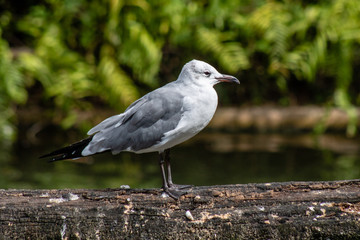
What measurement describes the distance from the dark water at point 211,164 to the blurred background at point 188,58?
3 centimetres

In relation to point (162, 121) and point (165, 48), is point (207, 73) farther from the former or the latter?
point (165, 48)

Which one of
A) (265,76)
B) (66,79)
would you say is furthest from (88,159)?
(265,76)

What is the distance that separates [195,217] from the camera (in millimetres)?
1617

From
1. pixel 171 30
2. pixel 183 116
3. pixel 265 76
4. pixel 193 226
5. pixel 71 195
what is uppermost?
pixel 171 30

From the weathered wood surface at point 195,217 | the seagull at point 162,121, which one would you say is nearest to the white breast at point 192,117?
the seagull at point 162,121

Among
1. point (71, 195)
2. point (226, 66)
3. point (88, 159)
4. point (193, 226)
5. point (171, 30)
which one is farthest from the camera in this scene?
point (171, 30)

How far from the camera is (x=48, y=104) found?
5.16 metres

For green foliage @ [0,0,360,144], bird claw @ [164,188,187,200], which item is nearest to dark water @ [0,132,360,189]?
green foliage @ [0,0,360,144]

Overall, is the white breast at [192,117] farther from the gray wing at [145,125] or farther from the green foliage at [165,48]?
the green foliage at [165,48]

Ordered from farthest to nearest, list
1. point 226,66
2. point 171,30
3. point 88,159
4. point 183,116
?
1. point 171,30
2. point 226,66
3. point 88,159
4. point 183,116

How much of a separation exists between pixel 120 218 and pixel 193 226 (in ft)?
0.78

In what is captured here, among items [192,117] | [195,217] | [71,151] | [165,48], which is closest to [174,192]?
[195,217]

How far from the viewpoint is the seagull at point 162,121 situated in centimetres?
185

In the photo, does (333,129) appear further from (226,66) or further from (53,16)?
(53,16)
